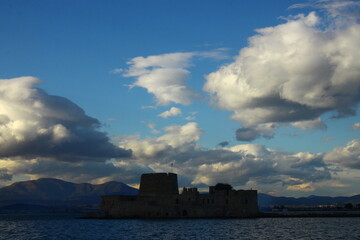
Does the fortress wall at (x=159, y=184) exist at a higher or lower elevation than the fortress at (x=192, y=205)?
higher

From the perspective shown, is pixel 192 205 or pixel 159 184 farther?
pixel 159 184

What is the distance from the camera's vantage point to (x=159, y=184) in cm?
11169

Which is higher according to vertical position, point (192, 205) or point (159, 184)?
point (159, 184)

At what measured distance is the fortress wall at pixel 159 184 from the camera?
111125 millimetres

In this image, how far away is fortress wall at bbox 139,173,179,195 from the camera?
365 feet

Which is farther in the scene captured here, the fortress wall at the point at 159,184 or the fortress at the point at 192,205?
the fortress wall at the point at 159,184

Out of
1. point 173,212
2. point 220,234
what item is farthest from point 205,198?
point 220,234

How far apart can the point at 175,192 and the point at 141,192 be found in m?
9.08

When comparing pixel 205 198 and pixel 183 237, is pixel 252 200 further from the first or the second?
pixel 183 237

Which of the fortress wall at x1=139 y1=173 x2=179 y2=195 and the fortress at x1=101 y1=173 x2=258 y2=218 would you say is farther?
the fortress wall at x1=139 y1=173 x2=179 y2=195

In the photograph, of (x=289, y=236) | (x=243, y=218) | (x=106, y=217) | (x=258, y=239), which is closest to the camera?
(x=258, y=239)

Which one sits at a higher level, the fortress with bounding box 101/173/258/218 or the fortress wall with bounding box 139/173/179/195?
the fortress wall with bounding box 139/173/179/195

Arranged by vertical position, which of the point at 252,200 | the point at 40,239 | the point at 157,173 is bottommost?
the point at 40,239

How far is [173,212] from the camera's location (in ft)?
328
